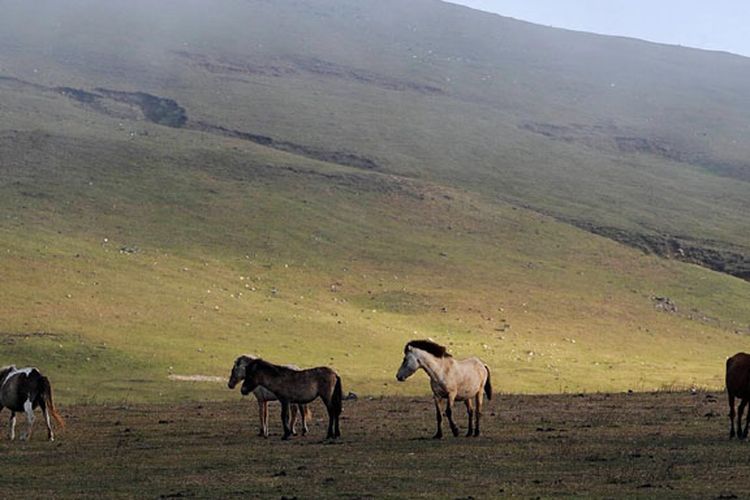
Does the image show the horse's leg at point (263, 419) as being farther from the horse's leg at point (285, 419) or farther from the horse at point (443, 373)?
the horse at point (443, 373)

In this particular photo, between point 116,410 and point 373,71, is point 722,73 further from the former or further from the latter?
point 116,410

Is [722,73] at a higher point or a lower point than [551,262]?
higher

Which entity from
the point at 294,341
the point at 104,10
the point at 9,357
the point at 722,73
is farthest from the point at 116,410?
the point at 722,73

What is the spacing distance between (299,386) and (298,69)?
103620mm

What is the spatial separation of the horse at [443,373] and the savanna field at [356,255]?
866mm

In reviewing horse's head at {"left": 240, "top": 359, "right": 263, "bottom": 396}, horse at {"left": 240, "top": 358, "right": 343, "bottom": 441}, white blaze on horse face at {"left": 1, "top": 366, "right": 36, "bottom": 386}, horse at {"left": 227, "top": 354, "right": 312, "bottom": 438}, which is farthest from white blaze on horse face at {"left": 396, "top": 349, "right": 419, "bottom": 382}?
white blaze on horse face at {"left": 1, "top": 366, "right": 36, "bottom": 386}

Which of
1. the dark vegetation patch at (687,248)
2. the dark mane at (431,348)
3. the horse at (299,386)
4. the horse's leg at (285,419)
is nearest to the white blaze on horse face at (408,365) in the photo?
the dark mane at (431,348)

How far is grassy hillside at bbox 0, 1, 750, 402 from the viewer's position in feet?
146

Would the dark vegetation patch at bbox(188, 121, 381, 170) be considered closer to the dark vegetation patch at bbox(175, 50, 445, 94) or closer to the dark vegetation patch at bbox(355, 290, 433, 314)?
the dark vegetation patch at bbox(175, 50, 445, 94)

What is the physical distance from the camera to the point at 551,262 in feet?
219

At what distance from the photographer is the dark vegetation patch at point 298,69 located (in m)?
119

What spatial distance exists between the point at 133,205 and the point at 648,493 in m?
53.9

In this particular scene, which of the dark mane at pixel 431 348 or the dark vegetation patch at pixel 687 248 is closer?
the dark mane at pixel 431 348

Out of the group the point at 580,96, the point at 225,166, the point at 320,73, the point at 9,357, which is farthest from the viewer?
the point at 580,96
